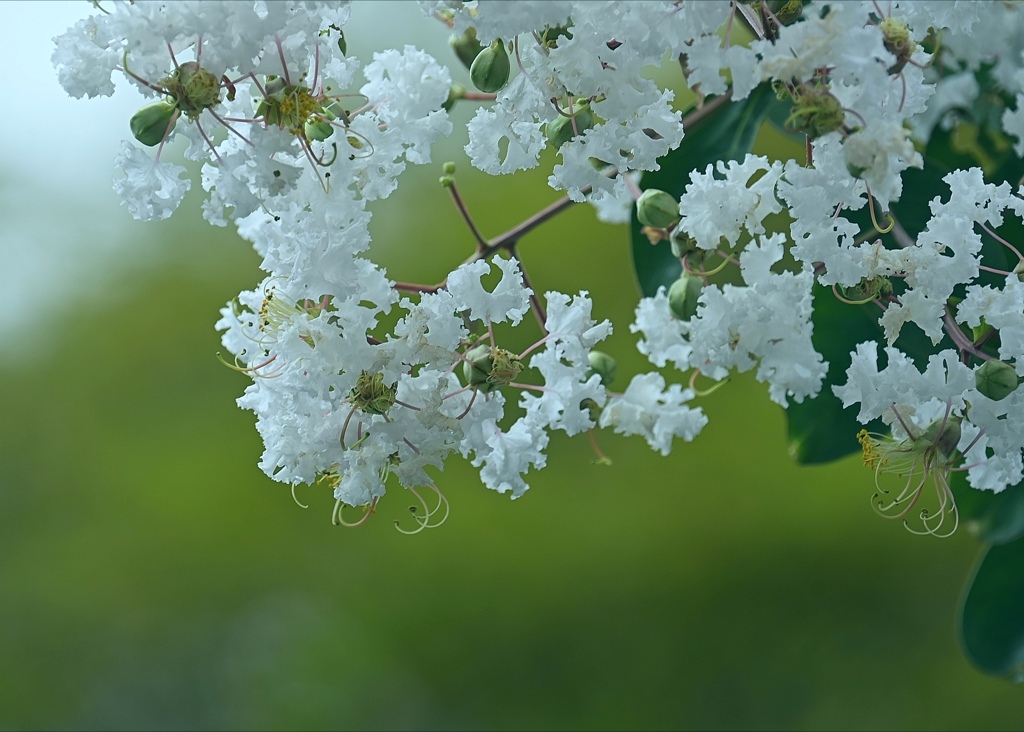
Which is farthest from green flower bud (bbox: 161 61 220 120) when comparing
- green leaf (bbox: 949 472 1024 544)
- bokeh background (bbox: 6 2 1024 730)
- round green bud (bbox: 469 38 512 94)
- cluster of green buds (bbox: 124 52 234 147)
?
bokeh background (bbox: 6 2 1024 730)

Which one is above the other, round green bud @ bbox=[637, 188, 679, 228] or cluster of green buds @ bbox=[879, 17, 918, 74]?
cluster of green buds @ bbox=[879, 17, 918, 74]

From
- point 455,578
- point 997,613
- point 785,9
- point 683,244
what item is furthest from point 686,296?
point 455,578

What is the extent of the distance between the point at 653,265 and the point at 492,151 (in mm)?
204

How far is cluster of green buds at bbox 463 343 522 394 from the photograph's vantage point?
480 millimetres

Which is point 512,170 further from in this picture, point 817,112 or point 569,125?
point 817,112

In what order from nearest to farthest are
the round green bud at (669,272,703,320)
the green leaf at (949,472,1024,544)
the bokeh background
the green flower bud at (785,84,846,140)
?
the green flower bud at (785,84,846,140)
the round green bud at (669,272,703,320)
the green leaf at (949,472,1024,544)
the bokeh background

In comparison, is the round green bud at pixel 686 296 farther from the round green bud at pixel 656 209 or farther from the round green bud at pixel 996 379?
the round green bud at pixel 996 379

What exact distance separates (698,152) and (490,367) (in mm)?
269

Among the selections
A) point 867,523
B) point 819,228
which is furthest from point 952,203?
point 867,523

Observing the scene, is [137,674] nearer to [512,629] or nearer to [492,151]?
[512,629]

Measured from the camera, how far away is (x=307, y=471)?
0.47m

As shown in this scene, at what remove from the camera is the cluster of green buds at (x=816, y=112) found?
1.28ft

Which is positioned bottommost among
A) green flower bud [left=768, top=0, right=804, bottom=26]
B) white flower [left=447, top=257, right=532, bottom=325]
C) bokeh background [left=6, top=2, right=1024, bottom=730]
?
bokeh background [left=6, top=2, right=1024, bottom=730]

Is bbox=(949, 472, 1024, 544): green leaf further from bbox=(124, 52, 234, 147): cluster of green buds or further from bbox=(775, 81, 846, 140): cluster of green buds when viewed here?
bbox=(124, 52, 234, 147): cluster of green buds
